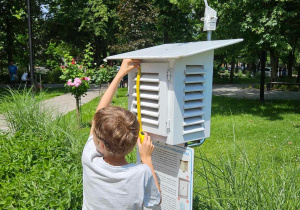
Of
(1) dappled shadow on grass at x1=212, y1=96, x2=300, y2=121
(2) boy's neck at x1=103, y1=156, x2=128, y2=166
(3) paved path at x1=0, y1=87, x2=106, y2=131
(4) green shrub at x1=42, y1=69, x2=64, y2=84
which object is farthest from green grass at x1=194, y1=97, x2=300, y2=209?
(4) green shrub at x1=42, y1=69, x2=64, y2=84

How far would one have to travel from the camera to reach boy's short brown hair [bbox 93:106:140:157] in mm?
1583

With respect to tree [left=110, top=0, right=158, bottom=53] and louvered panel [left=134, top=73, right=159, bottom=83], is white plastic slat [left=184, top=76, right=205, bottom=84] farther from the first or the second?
tree [left=110, top=0, right=158, bottom=53]

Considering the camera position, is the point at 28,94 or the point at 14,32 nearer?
the point at 28,94

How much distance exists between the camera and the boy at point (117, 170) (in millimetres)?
1598

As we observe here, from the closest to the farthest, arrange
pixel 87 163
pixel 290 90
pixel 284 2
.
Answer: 1. pixel 87 163
2. pixel 284 2
3. pixel 290 90

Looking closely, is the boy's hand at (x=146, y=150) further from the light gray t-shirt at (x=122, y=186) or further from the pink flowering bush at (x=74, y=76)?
the pink flowering bush at (x=74, y=76)

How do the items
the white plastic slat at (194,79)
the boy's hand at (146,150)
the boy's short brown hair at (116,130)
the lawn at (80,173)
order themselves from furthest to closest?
the lawn at (80,173) < the white plastic slat at (194,79) < the boy's hand at (146,150) < the boy's short brown hair at (116,130)

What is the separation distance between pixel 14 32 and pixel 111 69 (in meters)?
9.17

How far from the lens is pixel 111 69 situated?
1445 cm

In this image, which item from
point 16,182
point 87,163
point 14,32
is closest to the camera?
point 87,163

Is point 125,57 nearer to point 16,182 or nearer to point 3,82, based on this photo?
point 16,182

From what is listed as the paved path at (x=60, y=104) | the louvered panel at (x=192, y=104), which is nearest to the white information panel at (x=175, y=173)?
the louvered panel at (x=192, y=104)

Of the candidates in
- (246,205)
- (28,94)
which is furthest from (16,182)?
(28,94)

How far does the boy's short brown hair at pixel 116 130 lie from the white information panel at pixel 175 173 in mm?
547
